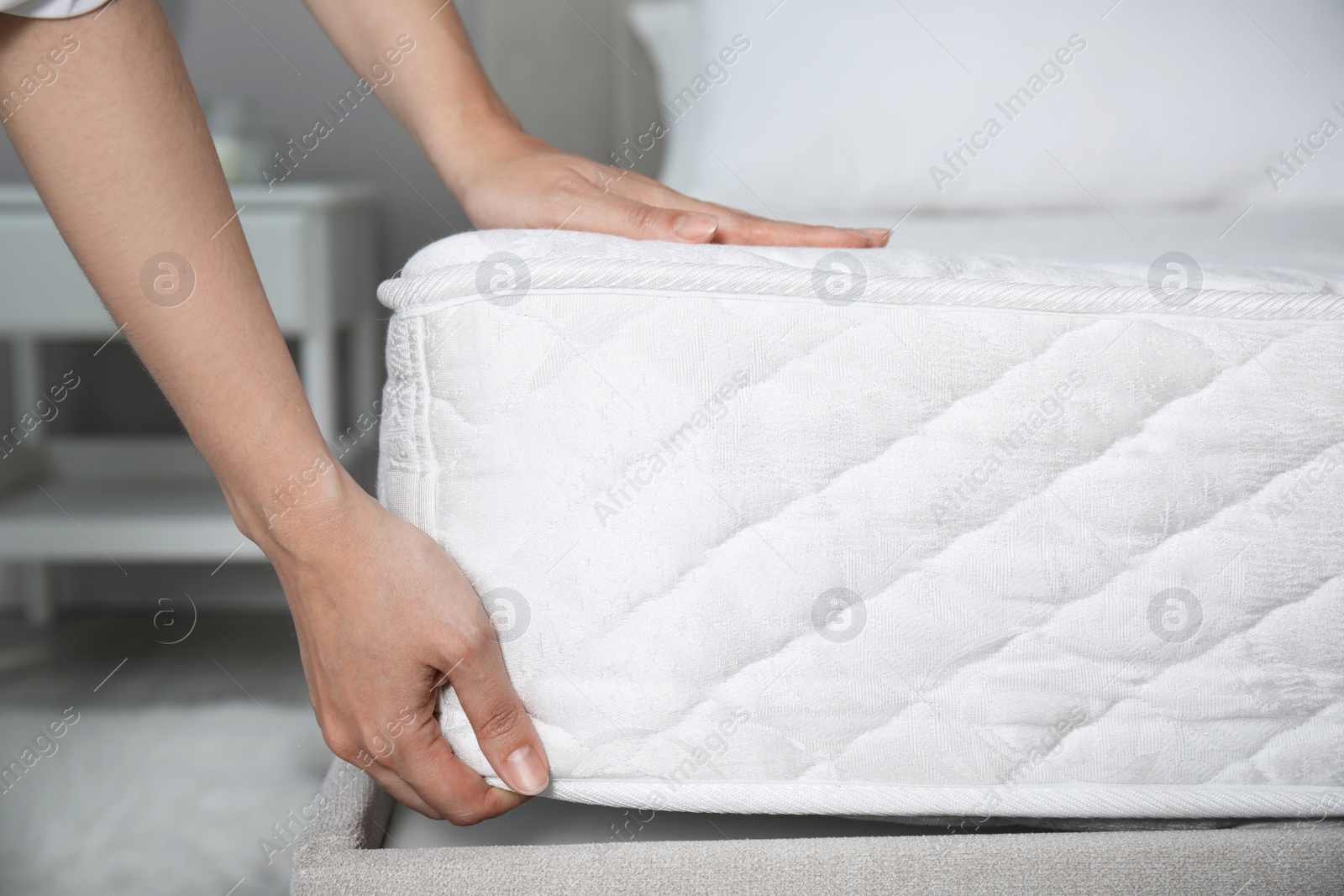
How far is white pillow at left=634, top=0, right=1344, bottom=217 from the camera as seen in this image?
972 mm

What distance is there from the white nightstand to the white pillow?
56 cm

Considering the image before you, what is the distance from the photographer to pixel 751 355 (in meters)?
0.42

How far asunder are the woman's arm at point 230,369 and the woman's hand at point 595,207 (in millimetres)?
184

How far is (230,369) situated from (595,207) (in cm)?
22

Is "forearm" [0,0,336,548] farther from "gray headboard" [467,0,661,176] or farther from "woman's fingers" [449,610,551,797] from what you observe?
"gray headboard" [467,0,661,176]

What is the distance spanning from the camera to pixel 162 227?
389mm

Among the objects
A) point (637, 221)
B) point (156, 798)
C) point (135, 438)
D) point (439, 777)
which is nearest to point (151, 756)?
point (156, 798)

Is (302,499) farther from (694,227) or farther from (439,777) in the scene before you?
(694,227)

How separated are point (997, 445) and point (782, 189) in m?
0.68

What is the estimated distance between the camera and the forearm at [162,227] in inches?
14.7

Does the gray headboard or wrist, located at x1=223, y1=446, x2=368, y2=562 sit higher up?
the gray headboard

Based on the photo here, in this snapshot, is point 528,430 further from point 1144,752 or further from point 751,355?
point 1144,752

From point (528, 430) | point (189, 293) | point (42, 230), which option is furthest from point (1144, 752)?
point (42, 230)

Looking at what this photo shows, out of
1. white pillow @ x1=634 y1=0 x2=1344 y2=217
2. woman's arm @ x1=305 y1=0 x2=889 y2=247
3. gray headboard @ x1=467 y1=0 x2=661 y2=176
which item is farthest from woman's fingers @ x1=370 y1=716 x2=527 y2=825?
gray headboard @ x1=467 y1=0 x2=661 y2=176
